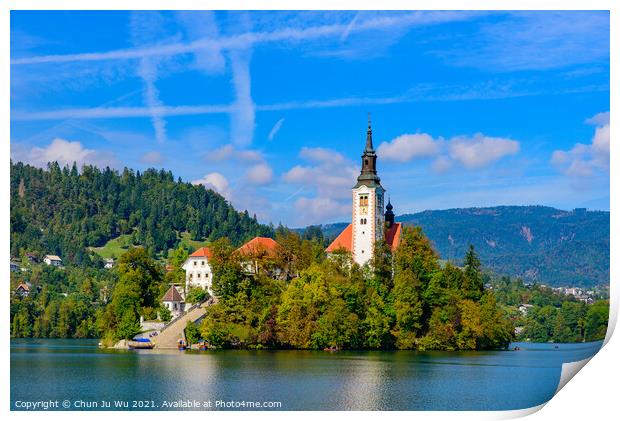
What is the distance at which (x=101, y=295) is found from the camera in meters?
100

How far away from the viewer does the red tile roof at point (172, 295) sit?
60.6 meters

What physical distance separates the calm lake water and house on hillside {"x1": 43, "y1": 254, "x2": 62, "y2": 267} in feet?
243

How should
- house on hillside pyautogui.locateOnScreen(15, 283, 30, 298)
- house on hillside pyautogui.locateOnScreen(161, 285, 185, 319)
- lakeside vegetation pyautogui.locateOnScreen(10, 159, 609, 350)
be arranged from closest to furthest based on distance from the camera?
lakeside vegetation pyautogui.locateOnScreen(10, 159, 609, 350), house on hillside pyautogui.locateOnScreen(161, 285, 185, 319), house on hillside pyautogui.locateOnScreen(15, 283, 30, 298)

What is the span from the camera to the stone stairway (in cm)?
5478

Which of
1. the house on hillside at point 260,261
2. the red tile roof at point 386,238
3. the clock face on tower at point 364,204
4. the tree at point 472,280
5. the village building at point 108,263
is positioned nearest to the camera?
the tree at point 472,280

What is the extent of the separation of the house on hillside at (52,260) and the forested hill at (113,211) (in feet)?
4.49

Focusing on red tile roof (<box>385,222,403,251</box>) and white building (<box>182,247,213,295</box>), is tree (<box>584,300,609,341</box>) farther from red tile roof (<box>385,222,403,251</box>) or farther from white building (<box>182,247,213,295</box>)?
white building (<box>182,247,213,295</box>)

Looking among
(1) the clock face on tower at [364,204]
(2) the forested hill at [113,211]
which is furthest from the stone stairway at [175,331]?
(2) the forested hill at [113,211]

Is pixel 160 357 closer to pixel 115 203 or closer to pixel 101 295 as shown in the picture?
pixel 101 295

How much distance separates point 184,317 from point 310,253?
8.27 m

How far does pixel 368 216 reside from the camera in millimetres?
63188

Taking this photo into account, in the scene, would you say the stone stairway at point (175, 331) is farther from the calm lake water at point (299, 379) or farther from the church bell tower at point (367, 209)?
the church bell tower at point (367, 209)

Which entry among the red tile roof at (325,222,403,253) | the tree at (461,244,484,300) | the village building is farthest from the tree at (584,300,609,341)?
the village building

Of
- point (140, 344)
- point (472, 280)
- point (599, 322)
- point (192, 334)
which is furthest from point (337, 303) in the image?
point (599, 322)
